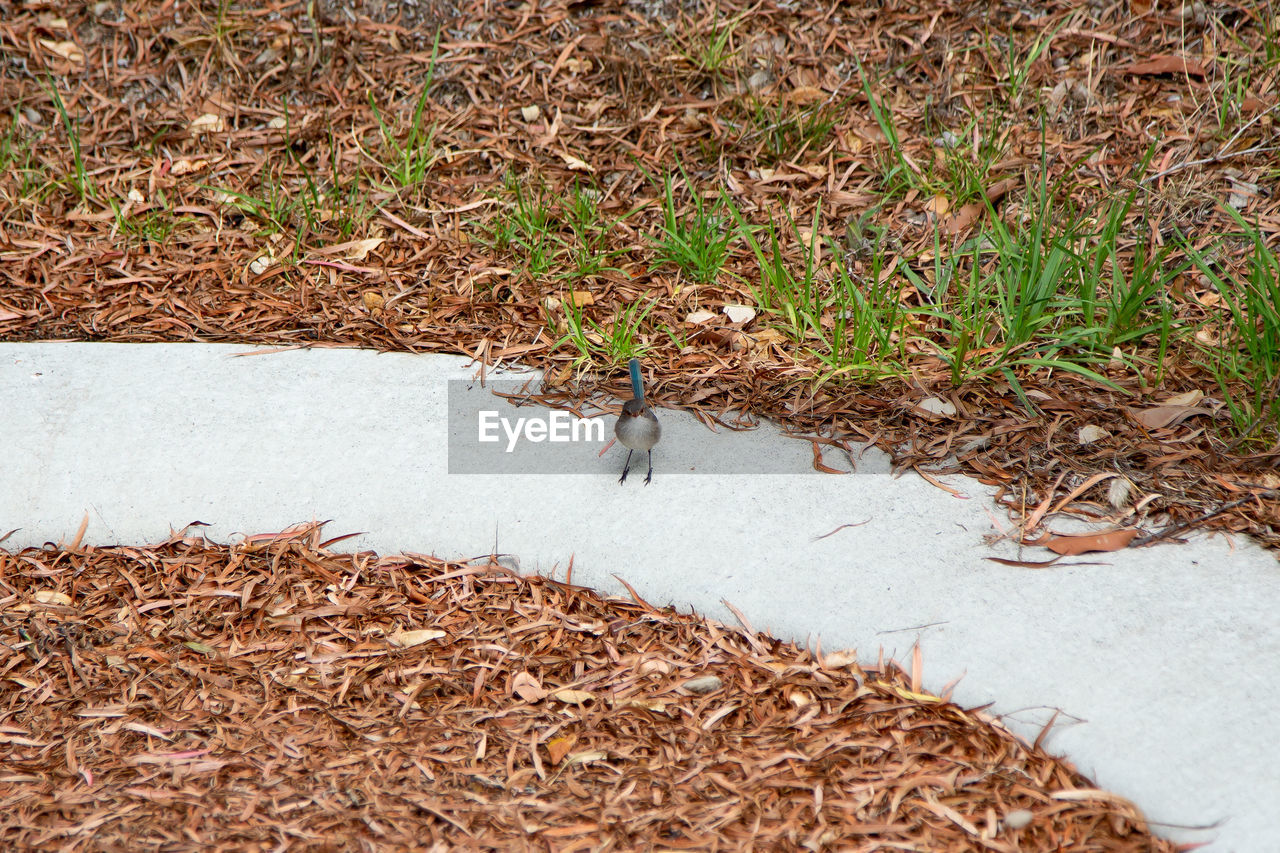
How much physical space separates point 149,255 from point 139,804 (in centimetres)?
234

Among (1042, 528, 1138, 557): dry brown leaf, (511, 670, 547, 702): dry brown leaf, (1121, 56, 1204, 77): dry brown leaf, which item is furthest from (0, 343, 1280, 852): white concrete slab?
(1121, 56, 1204, 77): dry brown leaf

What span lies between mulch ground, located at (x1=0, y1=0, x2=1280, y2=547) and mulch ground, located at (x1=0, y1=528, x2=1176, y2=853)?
0.84 meters

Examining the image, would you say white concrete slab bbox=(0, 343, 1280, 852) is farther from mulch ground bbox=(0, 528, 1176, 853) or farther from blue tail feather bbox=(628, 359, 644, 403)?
blue tail feather bbox=(628, 359, 644, 403)

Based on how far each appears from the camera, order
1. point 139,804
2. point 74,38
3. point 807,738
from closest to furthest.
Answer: point 139,804 → point 807,738 → point 74,38

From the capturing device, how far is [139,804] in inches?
76.8

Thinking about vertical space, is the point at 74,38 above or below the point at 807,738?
above

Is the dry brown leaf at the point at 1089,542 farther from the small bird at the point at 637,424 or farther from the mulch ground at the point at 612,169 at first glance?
the small bird at the point at 637,424

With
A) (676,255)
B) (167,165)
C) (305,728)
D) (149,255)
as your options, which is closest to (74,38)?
(167,165)

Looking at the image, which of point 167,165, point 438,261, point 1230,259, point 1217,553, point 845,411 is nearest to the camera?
point 1217,553

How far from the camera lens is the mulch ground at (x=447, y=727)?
6.21ft

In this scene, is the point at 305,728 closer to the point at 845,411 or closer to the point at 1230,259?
the point at 845,411

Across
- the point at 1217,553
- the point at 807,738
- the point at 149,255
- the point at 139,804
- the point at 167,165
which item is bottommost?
the point at 139,804

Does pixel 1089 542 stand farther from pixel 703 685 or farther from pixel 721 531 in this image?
pixel 703 685

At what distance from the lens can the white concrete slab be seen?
6.72 feet
